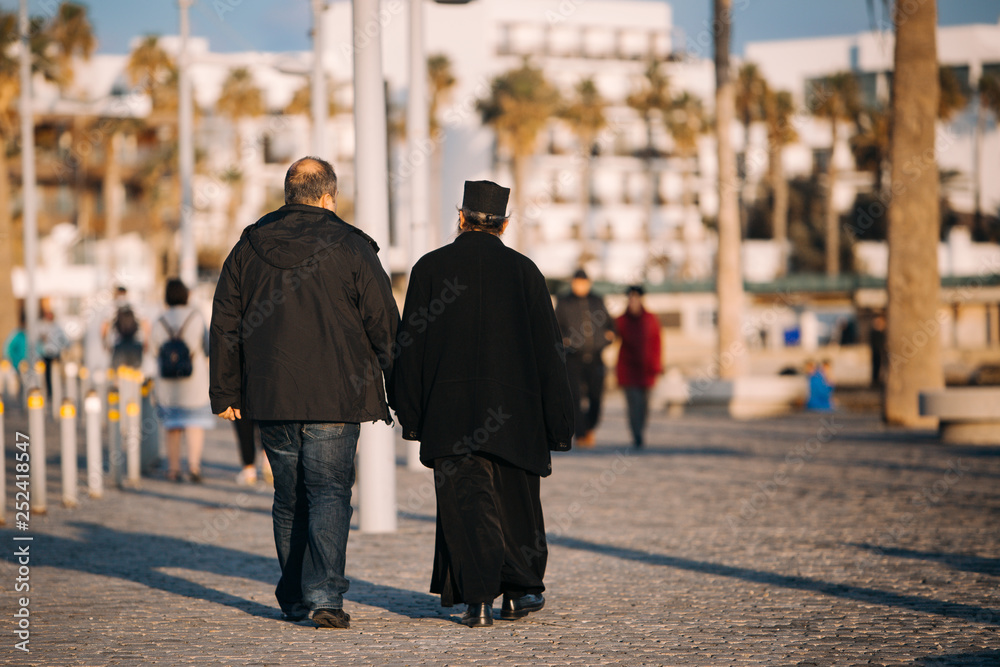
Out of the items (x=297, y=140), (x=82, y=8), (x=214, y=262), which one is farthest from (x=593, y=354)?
(x=297, y=140)

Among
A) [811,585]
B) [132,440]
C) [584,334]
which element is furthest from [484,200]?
[584,334]

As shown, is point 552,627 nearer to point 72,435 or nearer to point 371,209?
point 371,209

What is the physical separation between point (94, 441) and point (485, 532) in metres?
6.66

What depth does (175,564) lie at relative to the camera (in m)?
7.89

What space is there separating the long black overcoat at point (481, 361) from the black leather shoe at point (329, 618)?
0.79m

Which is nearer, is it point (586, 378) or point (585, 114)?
point (586, 378)

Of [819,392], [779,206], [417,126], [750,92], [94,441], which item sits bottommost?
[819,392]

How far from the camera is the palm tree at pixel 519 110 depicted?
236ft

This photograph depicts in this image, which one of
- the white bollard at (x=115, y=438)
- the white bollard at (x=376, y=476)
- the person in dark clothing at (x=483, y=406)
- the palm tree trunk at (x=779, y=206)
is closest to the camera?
the person in dark clothing at (x=483, y=406)

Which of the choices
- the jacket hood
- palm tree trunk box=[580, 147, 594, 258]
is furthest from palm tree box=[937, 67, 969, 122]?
the jacket hood

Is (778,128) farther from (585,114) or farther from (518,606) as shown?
(518,606)

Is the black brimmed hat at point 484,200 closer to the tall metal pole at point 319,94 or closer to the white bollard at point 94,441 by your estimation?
the white bollard at point 94,441

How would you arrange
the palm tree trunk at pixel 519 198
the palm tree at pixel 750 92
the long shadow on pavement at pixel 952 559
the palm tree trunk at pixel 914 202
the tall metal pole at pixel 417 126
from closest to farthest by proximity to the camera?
the long shadow on pavement at pixel 952 559 < the tall metal pole at pixel 417 126 < the palm tree trunk at pixel 914 202 < the palm tree at pixel 750 92 < the palm tree trunk at pixel 519 198

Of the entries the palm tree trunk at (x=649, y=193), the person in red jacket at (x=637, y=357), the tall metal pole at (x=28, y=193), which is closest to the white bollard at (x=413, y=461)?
the person in red jacket at (x=637, y=357)
